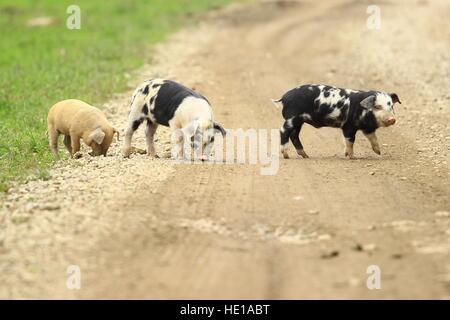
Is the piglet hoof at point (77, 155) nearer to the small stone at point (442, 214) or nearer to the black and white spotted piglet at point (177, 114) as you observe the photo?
the black and white spotted piglet at point (177, 114)

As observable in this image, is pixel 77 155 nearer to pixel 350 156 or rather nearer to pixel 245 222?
pixel 350 156

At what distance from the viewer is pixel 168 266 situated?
24.2ft

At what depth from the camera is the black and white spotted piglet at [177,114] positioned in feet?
36.2

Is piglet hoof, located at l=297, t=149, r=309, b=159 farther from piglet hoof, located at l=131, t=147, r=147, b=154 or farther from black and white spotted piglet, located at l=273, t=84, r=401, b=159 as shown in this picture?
piglet hoof, located at l=131, t=147, r=147, b=154

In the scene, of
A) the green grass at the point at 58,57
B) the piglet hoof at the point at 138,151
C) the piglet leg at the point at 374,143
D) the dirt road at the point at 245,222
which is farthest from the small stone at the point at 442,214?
the piglet hoof at the point at 138,151

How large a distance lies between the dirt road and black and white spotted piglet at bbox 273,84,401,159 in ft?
1.38

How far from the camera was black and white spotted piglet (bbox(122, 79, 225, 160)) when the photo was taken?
1102 cm

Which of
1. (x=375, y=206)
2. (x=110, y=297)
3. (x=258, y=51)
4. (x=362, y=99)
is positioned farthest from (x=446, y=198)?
(x=258, y=51)

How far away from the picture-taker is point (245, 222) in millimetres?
8578

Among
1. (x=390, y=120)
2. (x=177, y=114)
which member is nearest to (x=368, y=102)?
(x=390, y=120)

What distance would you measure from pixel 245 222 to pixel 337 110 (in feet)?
11.9

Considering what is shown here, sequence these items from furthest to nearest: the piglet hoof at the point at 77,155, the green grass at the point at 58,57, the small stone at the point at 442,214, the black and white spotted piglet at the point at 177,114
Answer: the green grass at the point at 58,57, the piglet hoof at the point at 77,155, the black and white spotted piglet at the point at 177,114, the small stone at the point at 442,214

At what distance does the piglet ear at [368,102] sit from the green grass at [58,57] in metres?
3.97
